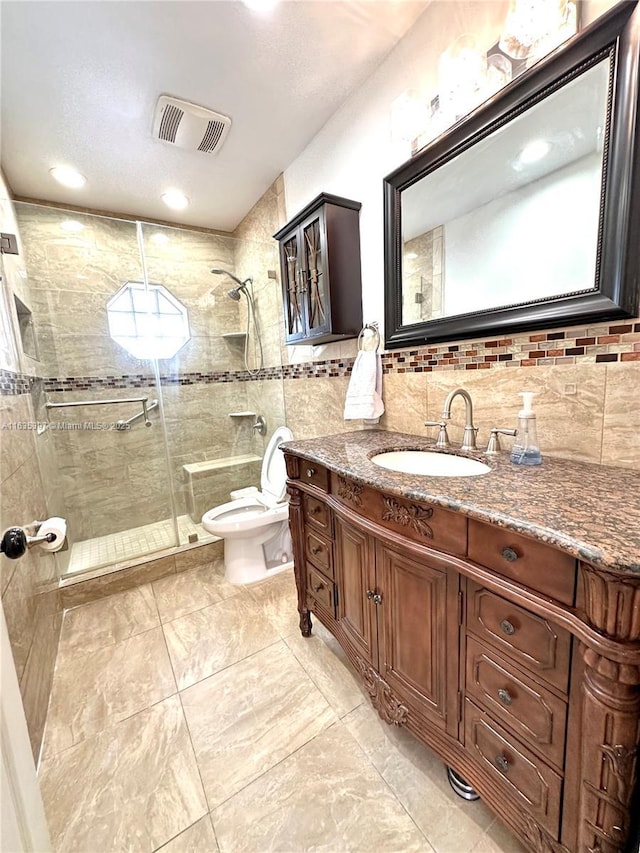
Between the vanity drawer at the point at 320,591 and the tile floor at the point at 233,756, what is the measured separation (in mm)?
252

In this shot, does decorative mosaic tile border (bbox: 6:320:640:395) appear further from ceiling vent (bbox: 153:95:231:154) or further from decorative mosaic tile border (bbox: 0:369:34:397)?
ceiling vent (bbox: 153:95:231:154)

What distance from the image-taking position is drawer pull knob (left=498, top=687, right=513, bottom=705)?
728 millimetres

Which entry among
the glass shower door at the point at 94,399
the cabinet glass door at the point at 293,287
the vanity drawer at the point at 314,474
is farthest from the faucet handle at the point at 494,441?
the glass shower door at the point at 94,399

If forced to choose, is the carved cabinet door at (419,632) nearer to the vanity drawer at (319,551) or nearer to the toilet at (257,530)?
the vanity drawer at (319,551)

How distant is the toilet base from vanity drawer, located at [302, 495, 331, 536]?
0.80m

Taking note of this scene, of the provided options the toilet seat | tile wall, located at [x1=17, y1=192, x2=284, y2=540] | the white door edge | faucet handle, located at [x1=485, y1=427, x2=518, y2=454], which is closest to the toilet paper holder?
the white door edge

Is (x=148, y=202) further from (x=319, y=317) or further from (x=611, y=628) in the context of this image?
(x=611, y=628)

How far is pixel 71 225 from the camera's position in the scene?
7.36 feet

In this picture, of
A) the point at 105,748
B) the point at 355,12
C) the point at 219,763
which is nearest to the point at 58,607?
the point at 105,748

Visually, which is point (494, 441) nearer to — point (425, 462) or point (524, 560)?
point (425, 462)

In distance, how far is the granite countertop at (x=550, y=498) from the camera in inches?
20.9

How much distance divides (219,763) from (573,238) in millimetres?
1904

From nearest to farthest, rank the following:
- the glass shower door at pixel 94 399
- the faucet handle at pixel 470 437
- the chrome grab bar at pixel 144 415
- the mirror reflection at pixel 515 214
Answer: the mirror reflection at pixel 515 214 → the faucet handle at pixel 470 437 → the glass shower door at pixel 94 399 → the chrome grab bar at pixel 144 415

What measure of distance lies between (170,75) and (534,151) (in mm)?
1452
